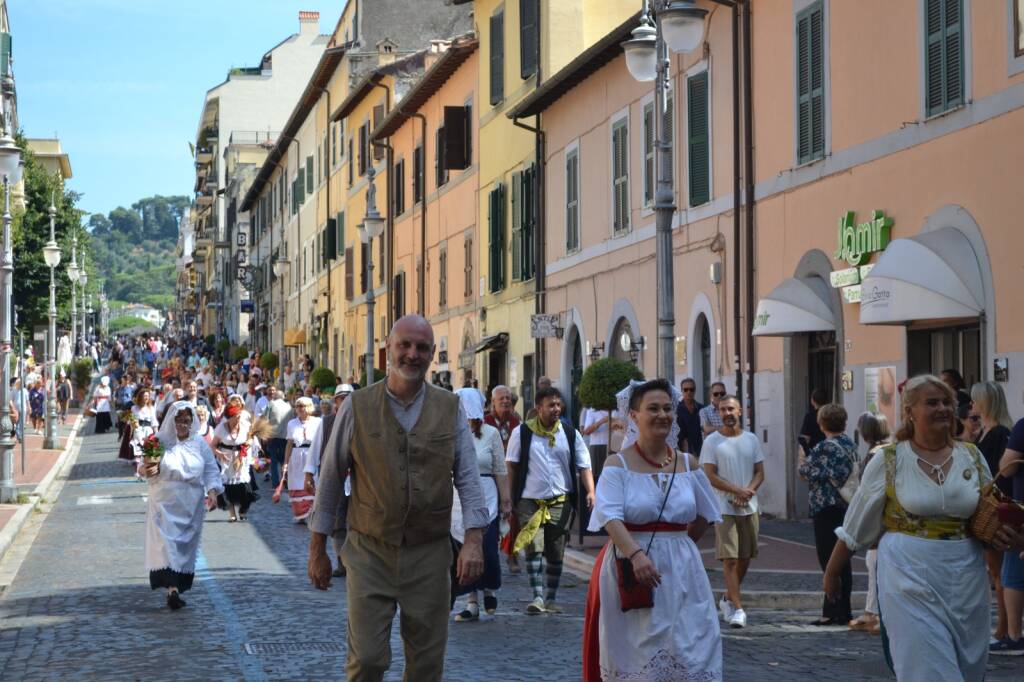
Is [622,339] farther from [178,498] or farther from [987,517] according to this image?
→ [987,517]

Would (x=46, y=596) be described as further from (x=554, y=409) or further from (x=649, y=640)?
(x=649, y=640)

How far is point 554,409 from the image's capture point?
14117 millimetres

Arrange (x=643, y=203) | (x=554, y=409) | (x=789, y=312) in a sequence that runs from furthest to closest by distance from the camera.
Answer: (x=643, y=203), (x=789, y=312), (x=554, y=409)

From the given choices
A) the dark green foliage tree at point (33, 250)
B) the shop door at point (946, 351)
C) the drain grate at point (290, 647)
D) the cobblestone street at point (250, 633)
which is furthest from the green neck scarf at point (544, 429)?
the dark green foliage tree at point (33, 250)

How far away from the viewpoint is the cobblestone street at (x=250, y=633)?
10508 millimetres

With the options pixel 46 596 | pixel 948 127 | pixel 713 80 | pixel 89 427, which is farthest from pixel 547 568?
pixel 89 427

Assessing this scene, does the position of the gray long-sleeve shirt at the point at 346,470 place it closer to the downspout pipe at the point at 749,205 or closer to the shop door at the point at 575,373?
the downspout pipe at the point at 749,205

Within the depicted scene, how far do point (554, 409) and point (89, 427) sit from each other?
146ft

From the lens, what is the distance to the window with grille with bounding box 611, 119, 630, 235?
27.2 m

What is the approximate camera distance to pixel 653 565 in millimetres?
7152

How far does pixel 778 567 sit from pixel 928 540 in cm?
891

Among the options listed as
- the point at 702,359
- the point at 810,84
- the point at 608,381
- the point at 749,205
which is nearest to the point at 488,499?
the point at 608,381

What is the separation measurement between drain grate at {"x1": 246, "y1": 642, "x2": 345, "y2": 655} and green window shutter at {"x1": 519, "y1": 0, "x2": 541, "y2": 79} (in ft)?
74.8

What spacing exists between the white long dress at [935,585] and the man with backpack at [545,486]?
669 cm
